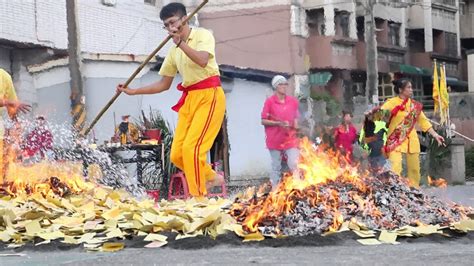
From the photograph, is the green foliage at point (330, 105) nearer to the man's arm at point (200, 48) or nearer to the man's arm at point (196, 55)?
the man's arm at point (200, 48)

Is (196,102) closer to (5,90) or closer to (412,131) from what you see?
(5,90)

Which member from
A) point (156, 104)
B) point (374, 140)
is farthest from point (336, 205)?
point (156, 104)

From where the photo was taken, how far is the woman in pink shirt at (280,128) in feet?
39.2

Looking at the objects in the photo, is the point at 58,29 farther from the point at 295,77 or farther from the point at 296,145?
the point at 295,77

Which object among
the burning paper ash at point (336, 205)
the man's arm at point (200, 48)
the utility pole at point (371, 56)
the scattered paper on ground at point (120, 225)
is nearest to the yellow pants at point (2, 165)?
the scattered paper on ground at point (120, 225)

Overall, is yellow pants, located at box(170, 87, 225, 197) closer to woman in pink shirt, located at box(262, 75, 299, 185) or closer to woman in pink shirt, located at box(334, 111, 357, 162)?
woman in pink shirt, located at box(262, 75, 299, 185)

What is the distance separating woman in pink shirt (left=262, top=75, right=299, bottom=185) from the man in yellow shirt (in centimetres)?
119

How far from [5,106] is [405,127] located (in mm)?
4797

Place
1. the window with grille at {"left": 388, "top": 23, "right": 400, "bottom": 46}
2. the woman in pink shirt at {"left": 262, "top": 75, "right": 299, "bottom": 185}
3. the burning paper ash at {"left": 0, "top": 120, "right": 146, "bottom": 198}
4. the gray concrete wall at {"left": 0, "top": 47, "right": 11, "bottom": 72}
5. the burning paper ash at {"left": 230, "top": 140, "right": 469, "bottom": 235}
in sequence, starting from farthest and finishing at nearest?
1. the window with grille at {"left": 388, "top": 23, "right": 400, "bottom": 46}
2. the gray concrete wall at {"left": 0, "top": 47, "right": 11, "bottom": 72}
3. the woman in pink shirt at {"left": 262, "top": 75, "right": 299, "bottom": 185}
4. the burning paper ash at {"left": 0, "top": 120, "right": 146, "bottom": 198}
5. the burning paper ash at {"left": 230, "top": 140, "right": 469, "bottom": 235}

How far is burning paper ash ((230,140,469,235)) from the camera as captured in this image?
20.7 feet

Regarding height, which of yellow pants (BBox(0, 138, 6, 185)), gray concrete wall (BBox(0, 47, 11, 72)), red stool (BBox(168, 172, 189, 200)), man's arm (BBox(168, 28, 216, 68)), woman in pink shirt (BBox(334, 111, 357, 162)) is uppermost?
gray concrete wall (BBox(0, 47, 11, 72))

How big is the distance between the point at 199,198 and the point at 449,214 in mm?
2306

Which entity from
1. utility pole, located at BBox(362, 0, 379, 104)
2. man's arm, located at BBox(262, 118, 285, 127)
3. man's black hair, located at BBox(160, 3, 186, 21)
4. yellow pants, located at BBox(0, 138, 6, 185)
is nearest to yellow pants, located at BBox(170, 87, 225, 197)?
man's black hair, located at BBox(160, 3, 186, 21)

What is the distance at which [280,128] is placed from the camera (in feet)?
39.3
